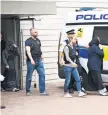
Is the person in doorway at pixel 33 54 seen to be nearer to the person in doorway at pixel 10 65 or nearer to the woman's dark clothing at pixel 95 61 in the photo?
the person in doorway at pixel 10 65

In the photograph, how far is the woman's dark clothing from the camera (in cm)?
1148

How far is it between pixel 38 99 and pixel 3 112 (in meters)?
1.86

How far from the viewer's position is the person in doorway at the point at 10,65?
1205cm

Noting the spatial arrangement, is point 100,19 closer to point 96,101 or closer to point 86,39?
point 86,39

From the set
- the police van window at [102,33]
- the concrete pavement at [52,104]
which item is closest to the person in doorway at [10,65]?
the concrete pavement at [52,104]

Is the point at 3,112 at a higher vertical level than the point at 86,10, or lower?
lower

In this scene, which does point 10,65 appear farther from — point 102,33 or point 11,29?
point 102,33

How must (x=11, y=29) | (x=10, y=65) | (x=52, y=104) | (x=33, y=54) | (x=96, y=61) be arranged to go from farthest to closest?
(x=11, y=29), (x=10, y=65), (x=96, y=61), (x=33, y=54), (x=52, y=104)

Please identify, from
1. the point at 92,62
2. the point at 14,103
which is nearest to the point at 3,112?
the point at 14,103

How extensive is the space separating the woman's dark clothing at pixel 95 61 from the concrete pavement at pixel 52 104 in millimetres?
439

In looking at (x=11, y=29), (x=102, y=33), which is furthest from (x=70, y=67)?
(x=11, y=29)

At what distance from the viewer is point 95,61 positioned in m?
11.5

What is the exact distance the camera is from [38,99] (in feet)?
36.2

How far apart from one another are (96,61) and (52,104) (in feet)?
6.53
